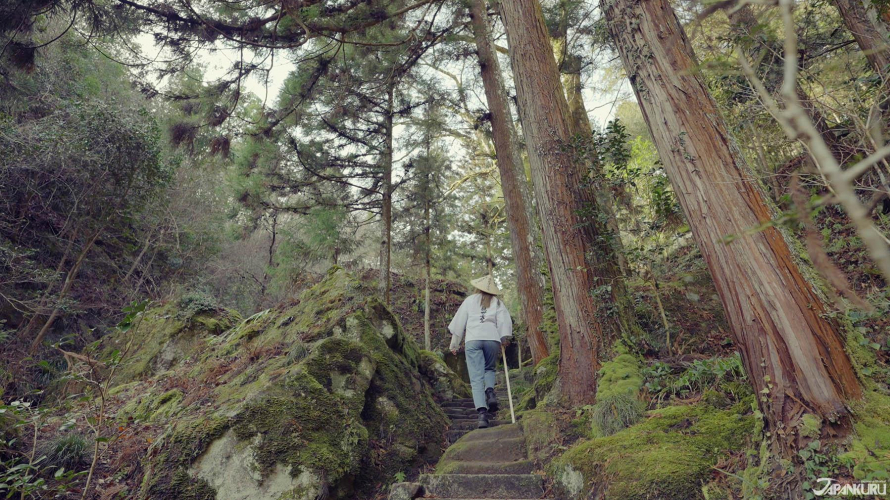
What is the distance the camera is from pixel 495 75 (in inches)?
375

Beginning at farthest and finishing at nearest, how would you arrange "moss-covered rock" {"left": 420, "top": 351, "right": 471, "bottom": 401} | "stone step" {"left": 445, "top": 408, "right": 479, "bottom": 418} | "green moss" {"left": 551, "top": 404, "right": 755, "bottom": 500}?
1. "moss-covered rock" {"left": 420, "top": 351, "right": 471, "bottom": 401}
2. "stone step" {"left": 445, "top": 408, "right": 479, "bottom": 418}
3. "green moss" {"left": 551, "top": 404, "right": 755, "bottom": 500}

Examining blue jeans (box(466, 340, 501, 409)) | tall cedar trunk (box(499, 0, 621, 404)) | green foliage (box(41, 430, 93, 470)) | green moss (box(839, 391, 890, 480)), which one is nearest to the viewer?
green moss (box(839, 391, 890, 480))

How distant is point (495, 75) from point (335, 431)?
24.9ft

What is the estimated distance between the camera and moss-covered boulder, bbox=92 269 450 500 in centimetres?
399

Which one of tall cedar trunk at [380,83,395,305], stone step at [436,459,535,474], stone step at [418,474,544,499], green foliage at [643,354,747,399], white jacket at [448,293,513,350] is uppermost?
tall cedar trunk at [380,83,395,305]

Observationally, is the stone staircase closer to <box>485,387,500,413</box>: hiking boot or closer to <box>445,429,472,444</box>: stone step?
<box>445,429,472,444</box>: stone step

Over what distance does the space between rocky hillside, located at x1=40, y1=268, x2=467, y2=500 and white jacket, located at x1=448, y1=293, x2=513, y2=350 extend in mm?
953

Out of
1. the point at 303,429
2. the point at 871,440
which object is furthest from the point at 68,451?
the point at 871,440

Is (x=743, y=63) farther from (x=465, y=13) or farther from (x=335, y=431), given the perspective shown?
(x=465, y=13)

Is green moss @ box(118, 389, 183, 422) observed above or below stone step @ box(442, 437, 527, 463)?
above

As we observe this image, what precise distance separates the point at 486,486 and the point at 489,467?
380mm

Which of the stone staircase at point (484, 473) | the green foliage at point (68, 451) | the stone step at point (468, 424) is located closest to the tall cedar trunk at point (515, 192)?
the stone step at point (468, 424)

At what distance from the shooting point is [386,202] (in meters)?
12.5

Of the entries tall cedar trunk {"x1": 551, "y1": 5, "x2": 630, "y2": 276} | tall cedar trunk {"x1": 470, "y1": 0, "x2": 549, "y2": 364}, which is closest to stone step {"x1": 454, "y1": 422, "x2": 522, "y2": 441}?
tall cedar trunk {"x1": 470, "y1": 0, "x2": 549, "y2": 364}
